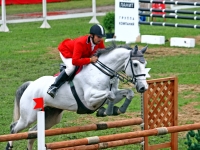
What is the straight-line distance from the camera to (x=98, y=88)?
296 inches

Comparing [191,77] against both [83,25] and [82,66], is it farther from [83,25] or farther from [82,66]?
[83,25]

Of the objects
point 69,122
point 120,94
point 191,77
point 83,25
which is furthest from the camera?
point 83,25

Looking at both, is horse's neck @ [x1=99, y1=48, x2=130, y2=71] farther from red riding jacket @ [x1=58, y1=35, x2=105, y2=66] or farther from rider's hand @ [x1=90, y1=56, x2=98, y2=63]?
red riding jacket @ [x1=58, y1=35, x2=105, y2=66]

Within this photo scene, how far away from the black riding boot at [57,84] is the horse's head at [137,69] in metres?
0.83

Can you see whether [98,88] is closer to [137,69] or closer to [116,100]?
[116,100]

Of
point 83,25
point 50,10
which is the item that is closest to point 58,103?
point 83,25

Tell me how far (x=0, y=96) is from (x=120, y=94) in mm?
4799

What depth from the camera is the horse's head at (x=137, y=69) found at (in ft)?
23.5

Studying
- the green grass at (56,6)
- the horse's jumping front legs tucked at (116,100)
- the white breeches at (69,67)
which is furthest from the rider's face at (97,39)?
the green grass at (56,6)

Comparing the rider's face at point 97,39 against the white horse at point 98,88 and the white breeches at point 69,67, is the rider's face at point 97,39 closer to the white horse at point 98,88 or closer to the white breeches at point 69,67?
the white horse at point 98,88

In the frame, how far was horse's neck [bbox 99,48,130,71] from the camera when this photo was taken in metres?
7.56

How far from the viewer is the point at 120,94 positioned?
7461 mm

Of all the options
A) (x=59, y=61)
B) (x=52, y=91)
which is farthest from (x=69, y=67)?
(x=59, y=61)

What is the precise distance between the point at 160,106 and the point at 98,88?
1.07 metres
